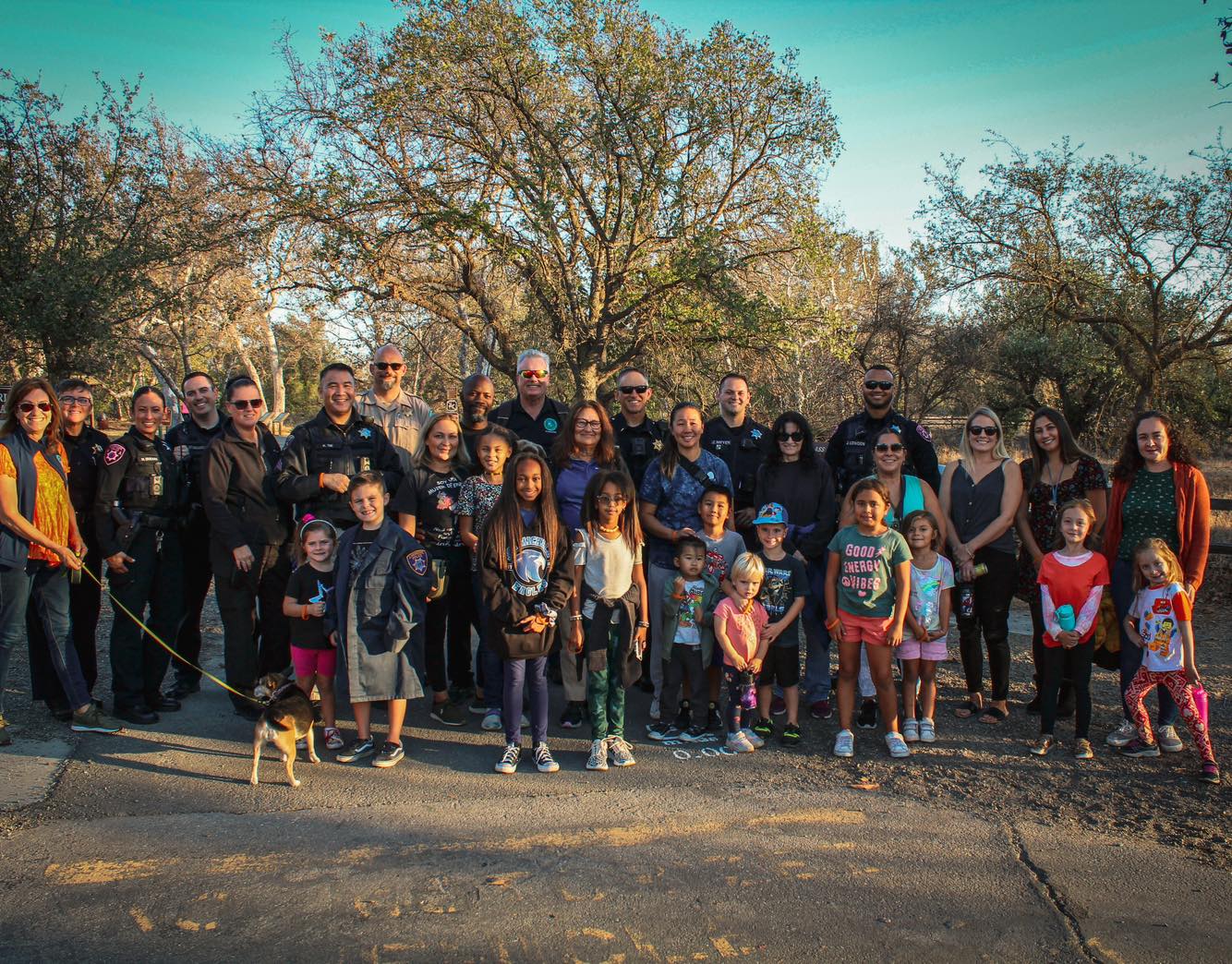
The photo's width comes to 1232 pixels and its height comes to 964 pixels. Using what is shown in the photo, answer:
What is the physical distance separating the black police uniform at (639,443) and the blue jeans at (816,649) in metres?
1.39

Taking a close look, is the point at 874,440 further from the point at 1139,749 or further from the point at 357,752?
the point at 357,752

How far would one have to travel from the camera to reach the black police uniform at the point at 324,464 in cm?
555

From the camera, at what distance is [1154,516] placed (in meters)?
5.20

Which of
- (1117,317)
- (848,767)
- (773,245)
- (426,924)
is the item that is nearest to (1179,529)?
(848,767)

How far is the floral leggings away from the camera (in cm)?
464

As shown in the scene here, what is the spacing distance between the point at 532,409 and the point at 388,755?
2861mm

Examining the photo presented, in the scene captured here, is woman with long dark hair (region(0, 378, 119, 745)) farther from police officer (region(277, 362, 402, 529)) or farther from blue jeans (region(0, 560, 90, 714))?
police officer (region(277, 362, 402, 529))

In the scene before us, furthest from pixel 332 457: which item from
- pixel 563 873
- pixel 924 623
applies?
pixel 924 623

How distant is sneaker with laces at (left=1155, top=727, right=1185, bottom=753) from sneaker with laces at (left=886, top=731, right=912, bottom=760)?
4.75 ft

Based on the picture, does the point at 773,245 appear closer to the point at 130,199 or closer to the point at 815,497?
the point at 130,199

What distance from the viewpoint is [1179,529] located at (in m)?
5.11

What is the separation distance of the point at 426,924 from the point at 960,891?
7.02 feet

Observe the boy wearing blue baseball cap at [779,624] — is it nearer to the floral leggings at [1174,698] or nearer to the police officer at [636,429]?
the police officer at [636,429]

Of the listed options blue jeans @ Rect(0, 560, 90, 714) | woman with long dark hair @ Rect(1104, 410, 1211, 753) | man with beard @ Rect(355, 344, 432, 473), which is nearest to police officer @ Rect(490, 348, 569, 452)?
man with beard @ Rect(355, 344, 432, 473)
